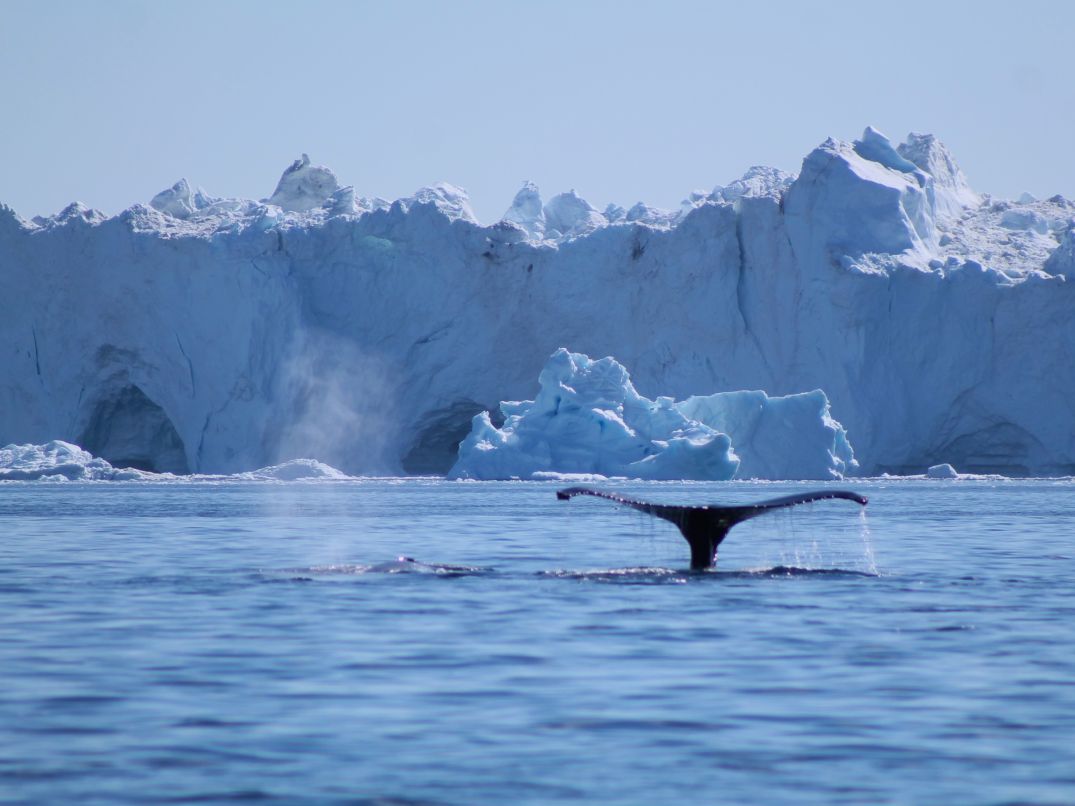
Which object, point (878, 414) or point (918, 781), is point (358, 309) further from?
point (918, 781)

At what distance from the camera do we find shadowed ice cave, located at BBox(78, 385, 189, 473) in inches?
2004

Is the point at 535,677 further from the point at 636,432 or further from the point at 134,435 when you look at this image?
the point at 134,435

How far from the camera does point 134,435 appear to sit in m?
53.2

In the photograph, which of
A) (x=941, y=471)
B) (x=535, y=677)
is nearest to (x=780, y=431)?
(x=941, y=471)

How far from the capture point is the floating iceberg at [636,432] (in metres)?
39.9

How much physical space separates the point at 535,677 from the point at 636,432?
3336 cm

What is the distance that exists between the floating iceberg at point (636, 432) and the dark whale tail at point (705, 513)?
24.8 meters

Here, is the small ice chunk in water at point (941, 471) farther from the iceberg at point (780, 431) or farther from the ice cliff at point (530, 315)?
the iceberg at point (780, 431)

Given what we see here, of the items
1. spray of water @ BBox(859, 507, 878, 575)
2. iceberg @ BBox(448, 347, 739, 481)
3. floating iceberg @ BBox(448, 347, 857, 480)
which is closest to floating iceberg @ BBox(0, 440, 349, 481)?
floating iceberg @ BBox(448, 347, 857, 480)

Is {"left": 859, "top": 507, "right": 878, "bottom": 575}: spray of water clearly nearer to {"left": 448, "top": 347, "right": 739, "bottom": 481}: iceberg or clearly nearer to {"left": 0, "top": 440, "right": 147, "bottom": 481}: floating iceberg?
{"left": 448, "top": 347, "right": 739, "bottom": 481}: iceberg

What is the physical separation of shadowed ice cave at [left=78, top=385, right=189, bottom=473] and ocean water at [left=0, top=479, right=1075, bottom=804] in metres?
34.3

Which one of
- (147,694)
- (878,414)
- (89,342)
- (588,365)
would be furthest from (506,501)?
(147,694)

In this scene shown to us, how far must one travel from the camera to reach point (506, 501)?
3291 centimetres

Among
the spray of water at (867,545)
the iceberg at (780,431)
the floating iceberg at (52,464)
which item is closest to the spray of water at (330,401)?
the floating iceberg at (52,464)
